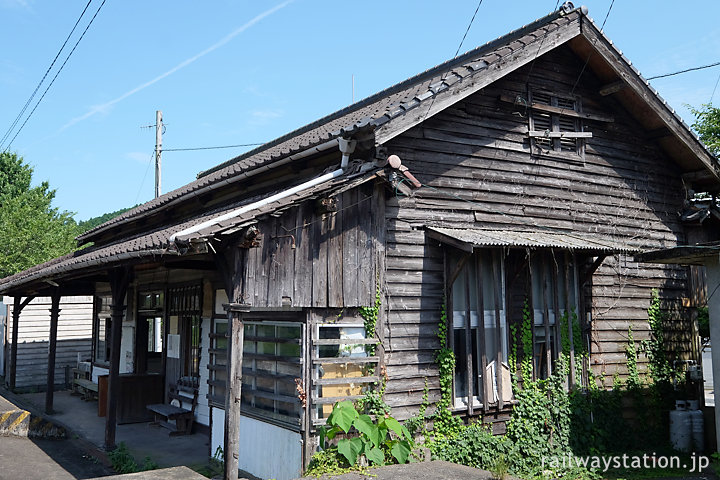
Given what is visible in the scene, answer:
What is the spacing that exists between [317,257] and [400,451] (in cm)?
255

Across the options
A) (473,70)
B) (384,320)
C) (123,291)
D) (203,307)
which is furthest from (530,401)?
(123,291)

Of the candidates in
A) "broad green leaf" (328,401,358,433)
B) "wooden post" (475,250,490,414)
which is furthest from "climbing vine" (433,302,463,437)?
"broad green leaf" (328,401,358,433)

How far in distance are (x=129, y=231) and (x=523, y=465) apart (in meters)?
11.0

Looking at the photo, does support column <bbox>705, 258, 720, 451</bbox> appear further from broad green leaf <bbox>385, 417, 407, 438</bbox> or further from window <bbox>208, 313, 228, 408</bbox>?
window <bbox>208, 313, 228, 408</bbox>

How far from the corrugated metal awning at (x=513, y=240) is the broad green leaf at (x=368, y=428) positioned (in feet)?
8.14

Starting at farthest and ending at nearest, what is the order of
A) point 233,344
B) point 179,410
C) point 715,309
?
1. point 179,410
2. point 715,309
3. point 233,344

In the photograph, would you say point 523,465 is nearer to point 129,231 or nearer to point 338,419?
point 338,419

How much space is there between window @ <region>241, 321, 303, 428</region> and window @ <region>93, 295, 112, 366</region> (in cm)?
901

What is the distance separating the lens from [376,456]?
698 centimetres

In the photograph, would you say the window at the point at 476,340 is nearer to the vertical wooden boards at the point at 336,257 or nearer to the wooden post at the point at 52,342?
the vertical wooden boards at the point at 336,257

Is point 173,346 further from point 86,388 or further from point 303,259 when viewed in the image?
point 303,259

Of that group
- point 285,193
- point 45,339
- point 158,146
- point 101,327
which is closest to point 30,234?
point 158,146

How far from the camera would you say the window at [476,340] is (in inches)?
334

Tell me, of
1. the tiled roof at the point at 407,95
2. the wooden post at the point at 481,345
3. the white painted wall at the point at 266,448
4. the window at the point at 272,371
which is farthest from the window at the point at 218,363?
the wooden post at the point at 481,345
